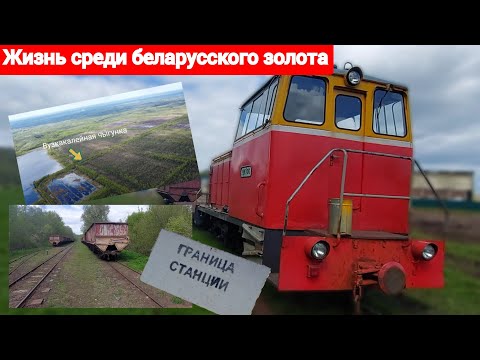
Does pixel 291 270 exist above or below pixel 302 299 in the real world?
above

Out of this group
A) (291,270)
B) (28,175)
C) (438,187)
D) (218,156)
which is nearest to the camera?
(291,270)

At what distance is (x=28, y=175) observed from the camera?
5078 mm

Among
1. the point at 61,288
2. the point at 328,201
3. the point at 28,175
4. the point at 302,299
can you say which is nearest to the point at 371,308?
the point at 302,299

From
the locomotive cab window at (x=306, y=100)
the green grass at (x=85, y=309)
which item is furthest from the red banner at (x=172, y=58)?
the green grass at (x=85, y=309)

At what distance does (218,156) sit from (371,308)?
5.96 meters

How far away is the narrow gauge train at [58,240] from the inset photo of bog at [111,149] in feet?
2.64

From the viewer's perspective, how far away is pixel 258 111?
564cm

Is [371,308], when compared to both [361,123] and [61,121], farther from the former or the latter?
[61,121]

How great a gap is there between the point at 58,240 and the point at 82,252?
0.39 meters

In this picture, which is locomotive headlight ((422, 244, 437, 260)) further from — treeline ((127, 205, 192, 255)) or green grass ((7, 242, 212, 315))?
treeline ((127, 205, 192, 255))

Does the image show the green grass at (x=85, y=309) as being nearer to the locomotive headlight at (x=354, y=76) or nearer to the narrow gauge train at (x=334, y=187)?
the narrow gauge train at (x=334, y=187)

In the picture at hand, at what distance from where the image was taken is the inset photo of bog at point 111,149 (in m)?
5.23

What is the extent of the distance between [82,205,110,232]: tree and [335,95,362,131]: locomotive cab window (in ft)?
11.3

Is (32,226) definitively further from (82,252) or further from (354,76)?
(354,76)
